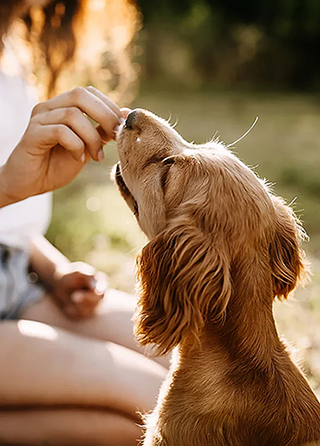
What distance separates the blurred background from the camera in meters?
4.87

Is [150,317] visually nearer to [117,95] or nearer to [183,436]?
[183,436]

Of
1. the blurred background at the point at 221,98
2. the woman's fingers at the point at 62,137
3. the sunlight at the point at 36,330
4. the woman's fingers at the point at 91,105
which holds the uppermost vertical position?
the blurred background at the point at 221,98

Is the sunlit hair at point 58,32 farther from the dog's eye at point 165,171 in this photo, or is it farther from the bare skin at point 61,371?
the dog's eye at point 165,171

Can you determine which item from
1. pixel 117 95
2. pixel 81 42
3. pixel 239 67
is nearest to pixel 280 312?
pixel 117 95

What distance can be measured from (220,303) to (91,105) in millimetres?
1018

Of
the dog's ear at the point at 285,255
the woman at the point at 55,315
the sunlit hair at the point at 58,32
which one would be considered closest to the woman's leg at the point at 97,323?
the woman at the point at 55,315

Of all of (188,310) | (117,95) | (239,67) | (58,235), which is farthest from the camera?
(239,67)

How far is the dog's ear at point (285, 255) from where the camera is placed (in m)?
2.21

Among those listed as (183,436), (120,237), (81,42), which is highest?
(120,237)

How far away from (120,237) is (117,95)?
1.95 m

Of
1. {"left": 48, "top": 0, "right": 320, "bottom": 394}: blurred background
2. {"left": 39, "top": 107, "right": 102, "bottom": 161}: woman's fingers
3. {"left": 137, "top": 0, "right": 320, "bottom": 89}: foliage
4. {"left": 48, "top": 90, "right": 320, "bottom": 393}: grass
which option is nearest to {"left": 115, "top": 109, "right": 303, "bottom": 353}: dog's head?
{"left": 39, "top": 107, "right": 102, "bottom": 161}: woman's fingers

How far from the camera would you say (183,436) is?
2.15 meters

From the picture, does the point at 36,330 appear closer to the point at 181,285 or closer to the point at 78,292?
the point at 78,292

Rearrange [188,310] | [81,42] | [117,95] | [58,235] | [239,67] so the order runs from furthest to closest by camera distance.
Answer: [239,67]
[58,235]
[117,95]
[81,42]
[188,310]
